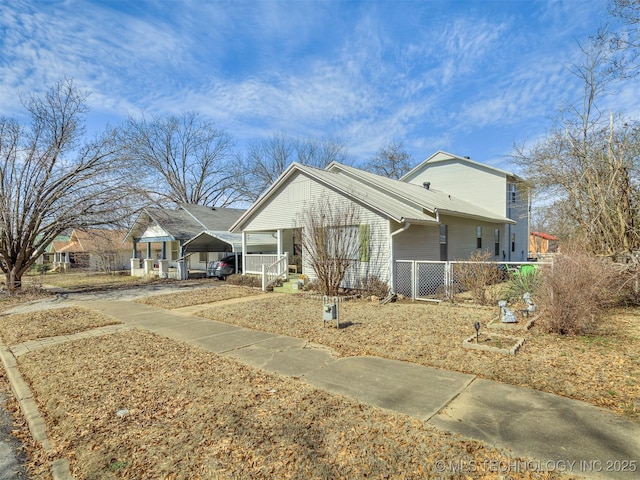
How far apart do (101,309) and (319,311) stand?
697 cm

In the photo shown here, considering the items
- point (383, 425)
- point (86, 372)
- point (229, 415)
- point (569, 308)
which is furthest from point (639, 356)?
point (86, 372)

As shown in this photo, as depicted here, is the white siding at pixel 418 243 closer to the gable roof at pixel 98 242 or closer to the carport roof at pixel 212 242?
the carport roof at pixel 212 242

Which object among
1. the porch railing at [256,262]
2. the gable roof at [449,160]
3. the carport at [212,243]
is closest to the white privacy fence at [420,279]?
the porch railing at [256,262]

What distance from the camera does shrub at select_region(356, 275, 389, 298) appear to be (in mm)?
11289

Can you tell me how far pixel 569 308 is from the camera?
6230 mm

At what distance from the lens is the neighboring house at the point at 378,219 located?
465 inches

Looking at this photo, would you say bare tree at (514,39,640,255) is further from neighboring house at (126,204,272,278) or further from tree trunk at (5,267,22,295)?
tree trunk at (5,267,22,295)

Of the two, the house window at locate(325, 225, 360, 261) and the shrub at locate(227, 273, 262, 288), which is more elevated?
the house window at locate(325, 225, 360, 261)

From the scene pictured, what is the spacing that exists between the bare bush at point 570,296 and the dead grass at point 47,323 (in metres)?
9.79

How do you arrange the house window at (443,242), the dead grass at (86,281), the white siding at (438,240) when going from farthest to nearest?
1. the dead grass at (86,281)
2. the house window at (443,242)
3. the white siding at (438,240)

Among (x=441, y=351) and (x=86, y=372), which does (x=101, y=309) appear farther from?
(x=441, y=351)

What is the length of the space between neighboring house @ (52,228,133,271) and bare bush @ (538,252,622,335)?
1907 centimetres

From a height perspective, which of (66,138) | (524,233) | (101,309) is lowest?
(101,309)

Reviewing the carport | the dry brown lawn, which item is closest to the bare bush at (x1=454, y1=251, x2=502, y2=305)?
the dry brown lawn
